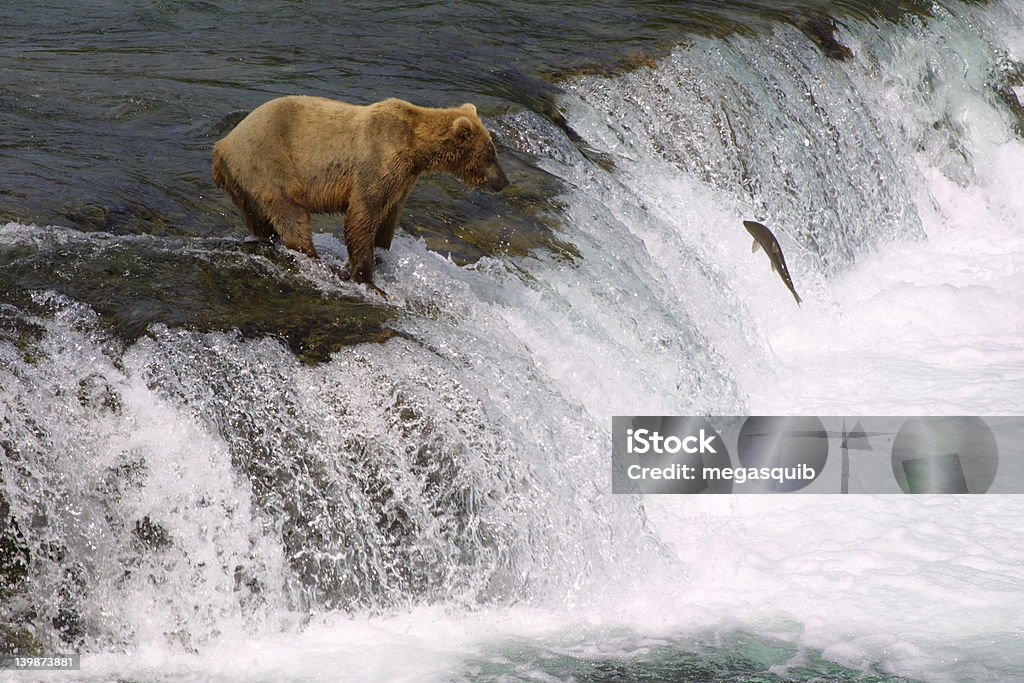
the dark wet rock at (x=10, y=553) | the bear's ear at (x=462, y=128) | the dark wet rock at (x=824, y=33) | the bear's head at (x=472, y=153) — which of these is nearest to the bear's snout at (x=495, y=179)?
the bear's head at (x=472, y=153)

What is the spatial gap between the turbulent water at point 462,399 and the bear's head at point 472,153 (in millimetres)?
436

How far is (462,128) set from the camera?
5.66 metres

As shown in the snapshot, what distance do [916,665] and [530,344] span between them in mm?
2186

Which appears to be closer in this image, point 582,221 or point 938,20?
point 582,221

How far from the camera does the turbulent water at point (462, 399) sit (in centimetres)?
454

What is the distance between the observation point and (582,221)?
727 centimetres

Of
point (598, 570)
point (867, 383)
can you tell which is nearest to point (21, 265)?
point (598, 570)

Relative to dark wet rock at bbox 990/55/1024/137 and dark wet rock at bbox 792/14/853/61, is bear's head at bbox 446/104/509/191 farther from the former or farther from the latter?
dark wet rock at bbox 990/55/1024/137

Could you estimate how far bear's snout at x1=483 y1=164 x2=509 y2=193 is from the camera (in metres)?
5.90

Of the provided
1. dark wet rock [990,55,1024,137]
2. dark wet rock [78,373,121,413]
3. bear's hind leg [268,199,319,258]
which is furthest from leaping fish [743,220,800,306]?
dark wet rock [990,55,1024,137]

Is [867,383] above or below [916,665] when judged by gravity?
above

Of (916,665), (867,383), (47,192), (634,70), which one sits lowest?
(916,665)

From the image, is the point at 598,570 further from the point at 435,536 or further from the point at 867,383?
the point at 867,383

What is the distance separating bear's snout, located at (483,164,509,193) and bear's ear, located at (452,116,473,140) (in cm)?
24
